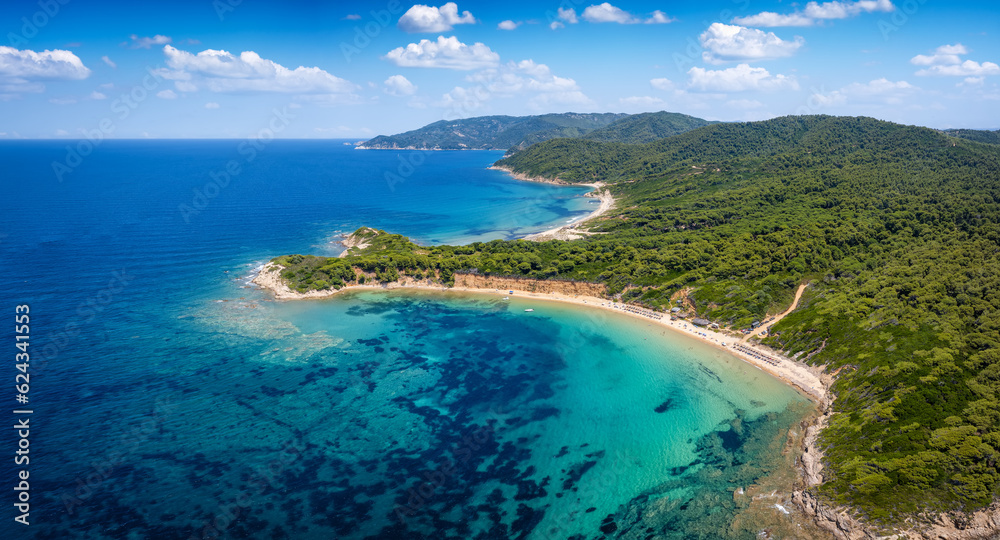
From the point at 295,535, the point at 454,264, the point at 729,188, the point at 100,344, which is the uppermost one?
the point at 729,188

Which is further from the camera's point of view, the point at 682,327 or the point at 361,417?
the point at 682,327

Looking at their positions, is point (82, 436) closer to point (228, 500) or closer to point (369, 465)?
point (228, 500)

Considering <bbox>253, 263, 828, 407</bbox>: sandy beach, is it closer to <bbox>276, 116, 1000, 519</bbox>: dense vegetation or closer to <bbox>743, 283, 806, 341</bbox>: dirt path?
<bbox>743, 283, 806, 341</bbox>: dirt path

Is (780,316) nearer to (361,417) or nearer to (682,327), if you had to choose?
(682,327)

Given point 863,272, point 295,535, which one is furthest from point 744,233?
point 295,535

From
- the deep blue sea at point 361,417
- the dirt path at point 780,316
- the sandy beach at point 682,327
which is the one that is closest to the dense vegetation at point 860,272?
the dirt path at point 780,316

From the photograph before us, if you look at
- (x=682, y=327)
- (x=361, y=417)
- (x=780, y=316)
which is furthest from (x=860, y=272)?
(x=361, y=417)
